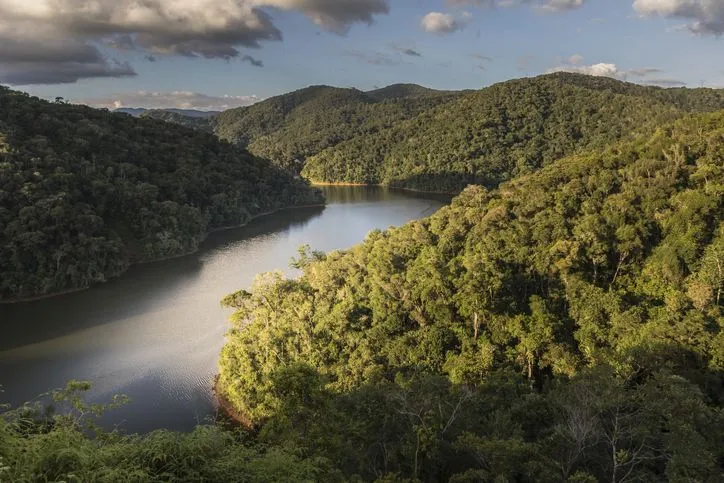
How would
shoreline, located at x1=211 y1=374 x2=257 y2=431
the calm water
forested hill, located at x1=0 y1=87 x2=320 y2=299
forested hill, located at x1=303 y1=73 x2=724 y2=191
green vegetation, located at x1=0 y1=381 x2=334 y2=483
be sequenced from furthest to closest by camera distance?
forested hill, located at x1=303 y1=73 x2=724 y2=191
forested hill, located at x1=0 y1=87 x2=320 y2=299
the calm water
shoreline, located at x1=211 y1=374 x2=257 y2=431
green vegetation, located at x1=0 y1=381 x2=334 y2=483

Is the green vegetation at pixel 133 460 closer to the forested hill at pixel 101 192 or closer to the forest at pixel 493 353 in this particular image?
the forest at pixel 493 353

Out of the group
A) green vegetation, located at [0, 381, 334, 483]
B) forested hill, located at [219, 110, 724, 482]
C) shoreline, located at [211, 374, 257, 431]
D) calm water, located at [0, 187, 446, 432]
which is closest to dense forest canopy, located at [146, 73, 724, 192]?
calm water, located at [0, 187, 446, 432]

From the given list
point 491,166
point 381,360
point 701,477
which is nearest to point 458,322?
point 381,360

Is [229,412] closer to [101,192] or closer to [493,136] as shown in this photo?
[101,192]

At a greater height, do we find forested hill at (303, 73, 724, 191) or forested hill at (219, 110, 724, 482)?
forested hill at (303, 73, 724, 191)

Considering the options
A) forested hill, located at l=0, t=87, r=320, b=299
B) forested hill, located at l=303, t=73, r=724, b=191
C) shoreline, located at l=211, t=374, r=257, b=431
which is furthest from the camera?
forested hill, located at l=303, t=73, r=724, b=191

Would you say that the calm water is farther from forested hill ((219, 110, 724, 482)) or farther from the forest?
forested hill ((219, 110, 724, 482))
